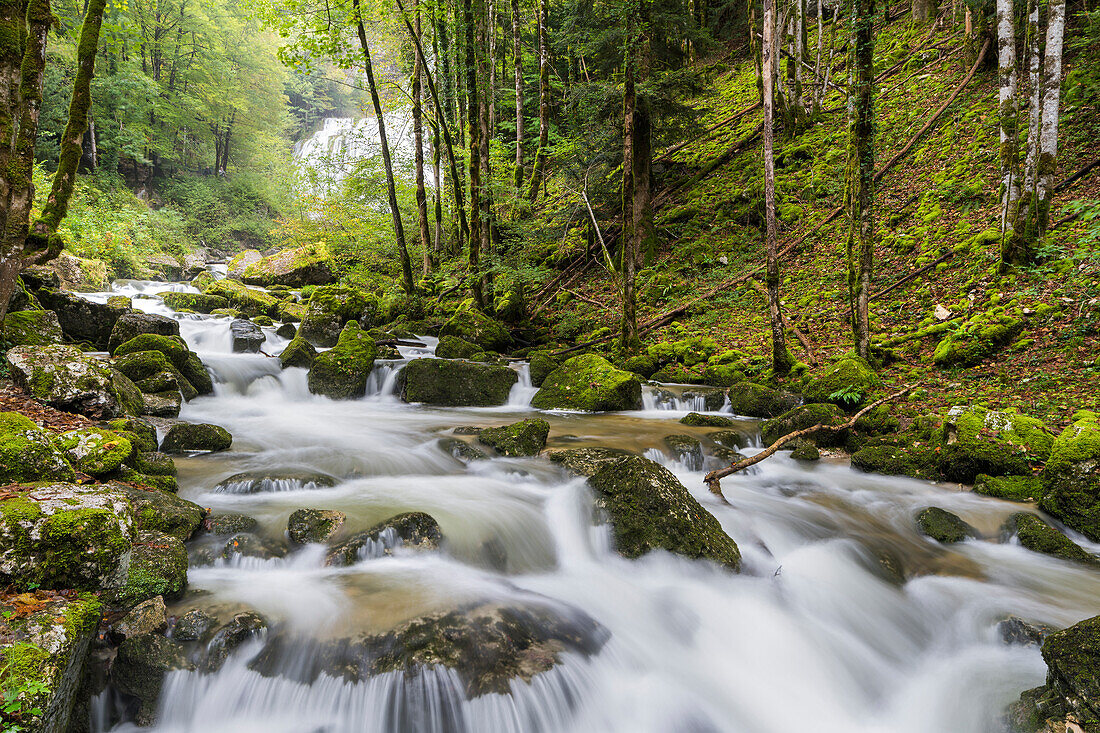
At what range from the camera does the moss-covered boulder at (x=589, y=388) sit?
1040cm

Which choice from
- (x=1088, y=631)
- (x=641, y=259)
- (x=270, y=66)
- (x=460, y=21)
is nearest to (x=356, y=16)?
(x=460, y=21)

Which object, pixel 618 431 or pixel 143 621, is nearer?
pixel 143 621

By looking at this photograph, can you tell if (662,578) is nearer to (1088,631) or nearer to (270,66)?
(1088,631)

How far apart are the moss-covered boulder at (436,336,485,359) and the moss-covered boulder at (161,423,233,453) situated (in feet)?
21.4

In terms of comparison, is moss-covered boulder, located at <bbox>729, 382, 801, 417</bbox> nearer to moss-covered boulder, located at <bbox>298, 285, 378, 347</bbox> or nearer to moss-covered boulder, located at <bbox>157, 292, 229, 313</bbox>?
moss-covered boulder, located at <bbox>298, 285, 378, 347</bbox>

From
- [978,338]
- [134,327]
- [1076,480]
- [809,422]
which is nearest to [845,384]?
[809,422]

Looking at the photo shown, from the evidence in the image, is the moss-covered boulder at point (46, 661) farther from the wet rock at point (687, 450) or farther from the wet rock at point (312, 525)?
the wet rock at point (687, 450)

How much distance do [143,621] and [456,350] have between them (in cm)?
1045

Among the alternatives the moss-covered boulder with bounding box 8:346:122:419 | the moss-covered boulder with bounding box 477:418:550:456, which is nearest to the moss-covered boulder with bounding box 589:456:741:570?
the moss-covered boulder with bounding box 477:418:550:456

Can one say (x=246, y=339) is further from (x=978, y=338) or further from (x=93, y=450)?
(x=978, y=338)

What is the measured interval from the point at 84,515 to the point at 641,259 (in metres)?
14.5

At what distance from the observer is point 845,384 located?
866 centimetres

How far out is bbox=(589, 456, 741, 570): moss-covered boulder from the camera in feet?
16.2

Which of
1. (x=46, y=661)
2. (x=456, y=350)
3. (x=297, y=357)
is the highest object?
(x=456, y=350)
